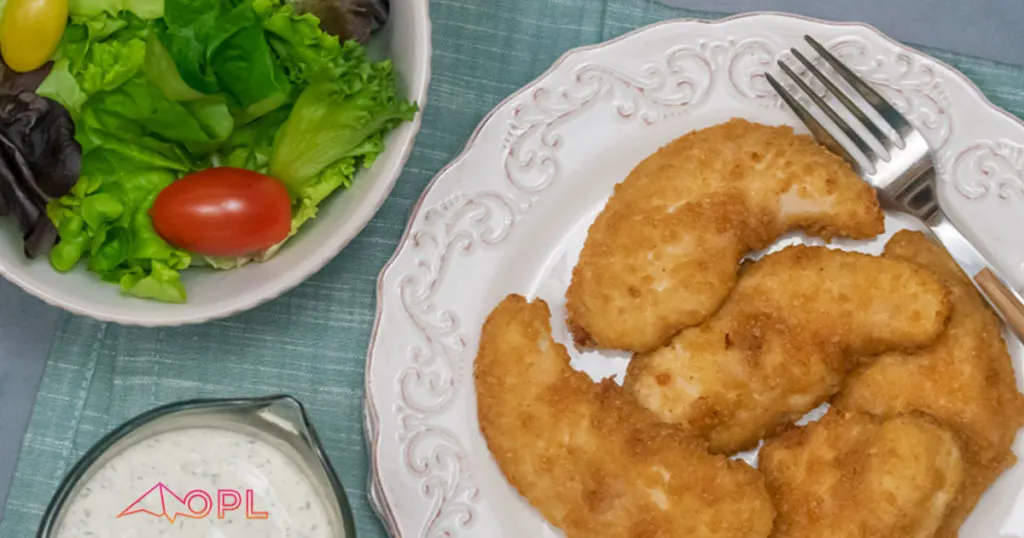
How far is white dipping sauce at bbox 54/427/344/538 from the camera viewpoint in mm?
1638

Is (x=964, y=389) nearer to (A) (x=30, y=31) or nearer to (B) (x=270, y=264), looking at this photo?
(B) (x=270, y=264)

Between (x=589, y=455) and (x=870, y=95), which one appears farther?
(x=870, y=95)

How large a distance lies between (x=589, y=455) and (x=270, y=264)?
26.5 inches

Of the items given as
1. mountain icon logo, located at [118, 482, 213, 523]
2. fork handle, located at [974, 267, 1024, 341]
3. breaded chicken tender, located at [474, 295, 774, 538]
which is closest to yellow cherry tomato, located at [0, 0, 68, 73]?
mountain icon logo, located at [118, 482, 213, 523]

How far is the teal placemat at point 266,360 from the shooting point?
192 cm

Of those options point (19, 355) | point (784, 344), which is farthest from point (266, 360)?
point (784, 344)

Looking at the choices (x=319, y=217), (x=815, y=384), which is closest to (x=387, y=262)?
(x=319, y=217)

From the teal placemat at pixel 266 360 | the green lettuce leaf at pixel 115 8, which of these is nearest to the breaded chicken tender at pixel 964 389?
the teal placemat at pixel 266 360

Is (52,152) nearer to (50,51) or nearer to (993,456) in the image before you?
(50,51)

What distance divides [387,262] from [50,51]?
0.71 meters

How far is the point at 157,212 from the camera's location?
1751 millimetres

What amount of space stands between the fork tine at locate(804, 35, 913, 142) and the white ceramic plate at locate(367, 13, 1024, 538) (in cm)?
6

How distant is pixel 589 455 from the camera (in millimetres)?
1765

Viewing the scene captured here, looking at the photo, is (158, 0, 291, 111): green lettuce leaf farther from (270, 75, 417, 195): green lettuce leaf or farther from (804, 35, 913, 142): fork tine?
(804, 35, 913, 142): fork tine
